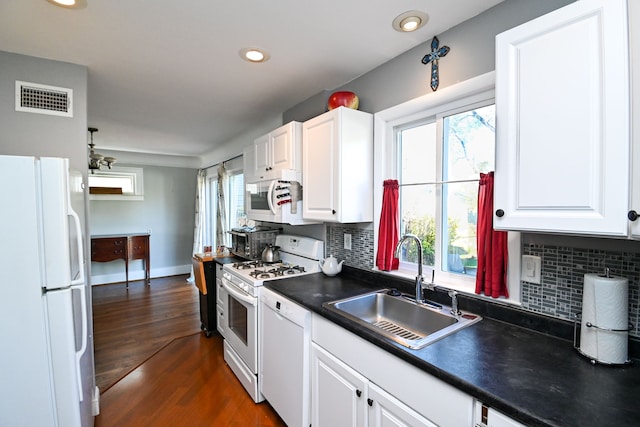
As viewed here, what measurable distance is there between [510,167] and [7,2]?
2.41m

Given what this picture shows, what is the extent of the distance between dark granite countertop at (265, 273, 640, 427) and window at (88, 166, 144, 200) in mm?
5689

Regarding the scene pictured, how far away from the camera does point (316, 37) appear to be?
1.79 m

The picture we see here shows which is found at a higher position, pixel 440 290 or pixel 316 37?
pixel 316 37

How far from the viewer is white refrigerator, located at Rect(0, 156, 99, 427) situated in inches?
47.8

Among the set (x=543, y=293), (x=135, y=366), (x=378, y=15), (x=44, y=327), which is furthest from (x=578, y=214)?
(x=135, y=366)

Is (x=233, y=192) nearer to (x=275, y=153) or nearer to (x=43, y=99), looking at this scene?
(x=275, y=153)

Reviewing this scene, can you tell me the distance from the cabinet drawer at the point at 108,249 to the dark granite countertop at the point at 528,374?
17.3ft

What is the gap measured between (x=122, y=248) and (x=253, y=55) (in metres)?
4.80

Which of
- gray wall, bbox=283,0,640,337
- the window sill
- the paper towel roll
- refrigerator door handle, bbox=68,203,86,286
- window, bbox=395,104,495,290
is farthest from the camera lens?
the window sill

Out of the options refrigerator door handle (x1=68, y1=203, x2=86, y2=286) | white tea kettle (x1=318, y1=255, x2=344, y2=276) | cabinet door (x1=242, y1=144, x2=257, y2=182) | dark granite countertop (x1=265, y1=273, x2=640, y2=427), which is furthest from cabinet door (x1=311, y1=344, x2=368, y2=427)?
cabinet door (x1=242, y1=144, x2=257, y2=182)

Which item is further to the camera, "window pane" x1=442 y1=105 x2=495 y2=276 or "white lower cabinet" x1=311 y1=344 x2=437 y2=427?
"window pane" x1=442 y1=105 x2=495 y2=276

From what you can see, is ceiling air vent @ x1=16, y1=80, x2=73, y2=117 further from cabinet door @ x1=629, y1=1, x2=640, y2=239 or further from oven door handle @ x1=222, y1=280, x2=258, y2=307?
cabinet door @ x1=629, y1=1, x2=640, y2=239

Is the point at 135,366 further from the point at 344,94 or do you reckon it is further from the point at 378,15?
the point at 378,15

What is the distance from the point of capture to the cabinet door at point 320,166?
6.85 ft
